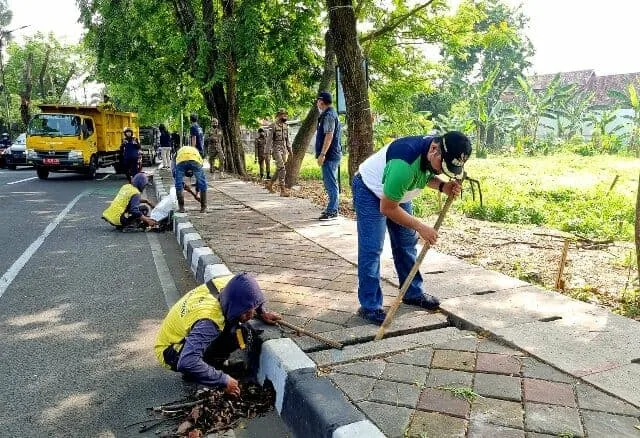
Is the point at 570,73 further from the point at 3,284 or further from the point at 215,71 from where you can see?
the point at 3,284

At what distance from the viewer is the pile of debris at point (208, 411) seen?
9.12 ft

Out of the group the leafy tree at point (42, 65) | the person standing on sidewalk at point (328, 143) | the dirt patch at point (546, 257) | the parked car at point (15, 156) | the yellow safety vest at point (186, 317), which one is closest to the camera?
the yellow safety vest at point (186, 317)

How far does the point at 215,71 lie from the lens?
14.4m

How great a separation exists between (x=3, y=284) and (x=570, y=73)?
180 feet

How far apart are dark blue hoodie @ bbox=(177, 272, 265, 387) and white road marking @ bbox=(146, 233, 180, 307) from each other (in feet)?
5.93

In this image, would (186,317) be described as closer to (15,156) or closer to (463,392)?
(463,392)

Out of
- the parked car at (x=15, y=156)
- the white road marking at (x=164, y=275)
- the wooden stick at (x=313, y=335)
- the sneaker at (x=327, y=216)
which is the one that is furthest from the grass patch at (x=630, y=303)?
the parked car at (x=15, y=156)

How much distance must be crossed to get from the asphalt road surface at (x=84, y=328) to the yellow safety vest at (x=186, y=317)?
305 millimetres

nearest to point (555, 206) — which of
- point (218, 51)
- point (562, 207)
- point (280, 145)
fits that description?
point (562, 207)

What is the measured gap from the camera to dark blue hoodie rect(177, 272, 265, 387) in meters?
2.89

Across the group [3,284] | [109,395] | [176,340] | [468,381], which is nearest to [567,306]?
[468,381]

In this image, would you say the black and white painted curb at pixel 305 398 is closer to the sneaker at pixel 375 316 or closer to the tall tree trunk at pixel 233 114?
the sneaker at pixel 375 316

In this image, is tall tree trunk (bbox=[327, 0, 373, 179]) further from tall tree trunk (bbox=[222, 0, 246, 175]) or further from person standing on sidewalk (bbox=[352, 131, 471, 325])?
tall tree trunk (bbox=[222, 0, 246, 175])

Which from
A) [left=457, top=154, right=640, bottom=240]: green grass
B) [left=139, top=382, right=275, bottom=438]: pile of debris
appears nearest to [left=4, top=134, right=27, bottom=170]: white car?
[left=457, top=154, right=640, bottom=240]: green grass
